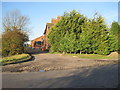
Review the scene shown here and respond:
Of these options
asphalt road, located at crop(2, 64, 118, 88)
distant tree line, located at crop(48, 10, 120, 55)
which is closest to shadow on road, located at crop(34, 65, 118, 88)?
asphalt road, located at crop(2, 64, 118, 88)

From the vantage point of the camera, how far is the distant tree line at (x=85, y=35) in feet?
70.7

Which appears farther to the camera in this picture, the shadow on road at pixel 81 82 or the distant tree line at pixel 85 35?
the distant tree line at pixel 85 35

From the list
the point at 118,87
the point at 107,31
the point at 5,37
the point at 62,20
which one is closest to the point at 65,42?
the point at 62,20

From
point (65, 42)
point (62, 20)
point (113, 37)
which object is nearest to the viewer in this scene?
point (113, 37)

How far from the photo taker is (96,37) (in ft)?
72.1

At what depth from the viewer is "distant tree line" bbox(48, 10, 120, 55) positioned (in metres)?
21.5

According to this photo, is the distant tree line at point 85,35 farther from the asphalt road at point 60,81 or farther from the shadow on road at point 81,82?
the shadow on road at point 81,82

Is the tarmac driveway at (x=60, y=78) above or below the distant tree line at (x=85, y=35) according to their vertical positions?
below

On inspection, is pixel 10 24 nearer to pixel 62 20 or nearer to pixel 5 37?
pixel 62 20

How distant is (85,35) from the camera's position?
22.3 m

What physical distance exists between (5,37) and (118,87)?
1544 cm

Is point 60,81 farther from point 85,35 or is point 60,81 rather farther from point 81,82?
point 85,35

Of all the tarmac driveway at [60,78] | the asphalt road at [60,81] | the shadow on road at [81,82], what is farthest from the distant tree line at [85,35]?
the shadow on road at [81,82]

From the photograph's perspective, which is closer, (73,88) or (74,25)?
(73,88)
